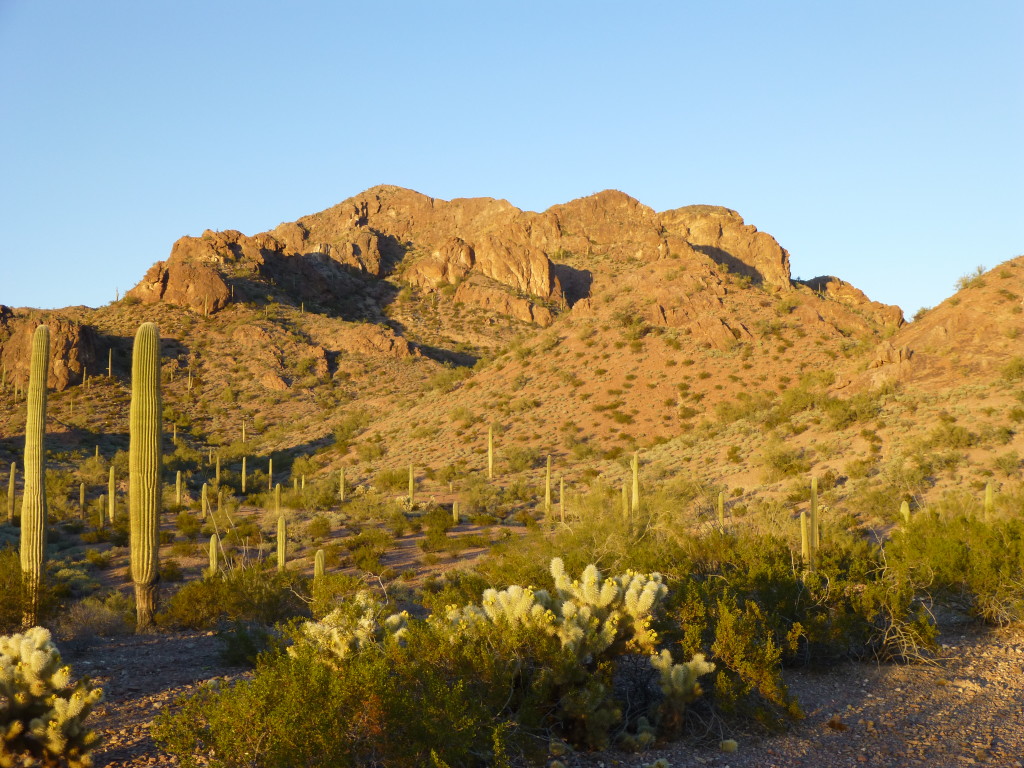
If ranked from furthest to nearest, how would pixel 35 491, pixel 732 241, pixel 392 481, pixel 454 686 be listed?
1. pixel 732 241
2. pixel 392 481
3. pixel 35 491
4. pixel 454 686

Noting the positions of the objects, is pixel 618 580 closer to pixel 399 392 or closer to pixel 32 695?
pixel 32 695

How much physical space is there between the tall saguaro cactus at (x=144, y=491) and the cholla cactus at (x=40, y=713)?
6.28 metres

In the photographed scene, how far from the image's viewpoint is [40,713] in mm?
5219

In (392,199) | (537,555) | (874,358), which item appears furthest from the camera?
(392,199)

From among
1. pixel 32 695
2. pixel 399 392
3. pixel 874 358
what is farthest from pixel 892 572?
pixel 399 392

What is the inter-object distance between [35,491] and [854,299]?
72923 millimetres

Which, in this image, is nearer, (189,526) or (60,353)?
(189,526)

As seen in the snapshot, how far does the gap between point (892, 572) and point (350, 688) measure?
766 centimetres

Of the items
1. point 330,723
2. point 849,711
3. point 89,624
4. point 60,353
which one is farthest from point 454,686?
point 60,353

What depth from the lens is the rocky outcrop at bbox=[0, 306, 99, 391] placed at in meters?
52.8

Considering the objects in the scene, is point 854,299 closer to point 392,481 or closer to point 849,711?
point 392,481

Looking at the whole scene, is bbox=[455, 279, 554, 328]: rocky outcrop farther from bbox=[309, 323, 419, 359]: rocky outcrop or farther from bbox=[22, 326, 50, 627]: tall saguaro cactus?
bbox=[22, 326, 50, 627]: tall saguaro cactus

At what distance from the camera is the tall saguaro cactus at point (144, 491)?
11.4 meters

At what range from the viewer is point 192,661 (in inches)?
344
